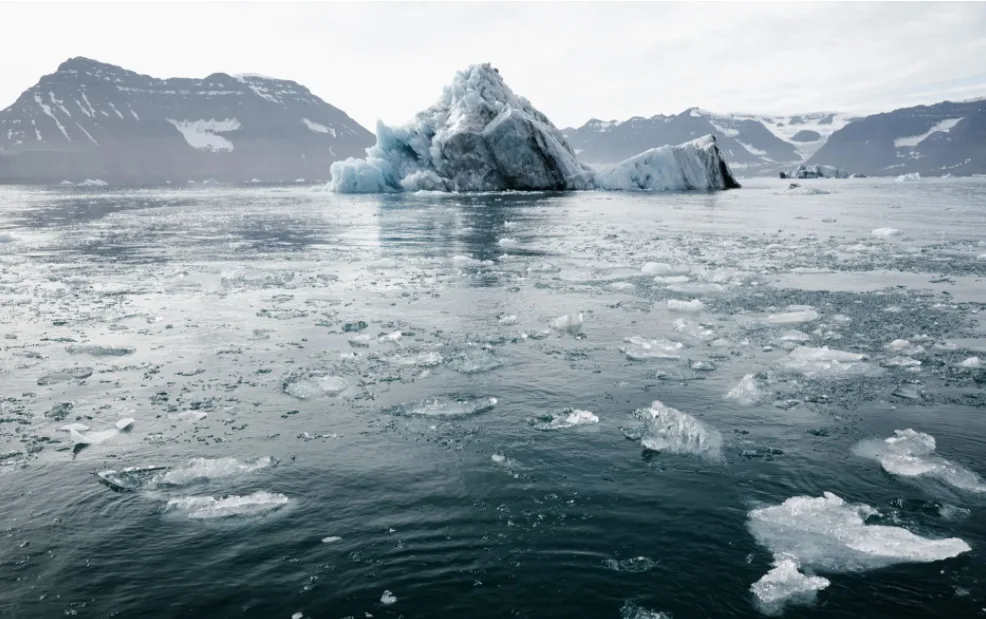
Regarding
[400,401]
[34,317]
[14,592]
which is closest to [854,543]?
[400,401]

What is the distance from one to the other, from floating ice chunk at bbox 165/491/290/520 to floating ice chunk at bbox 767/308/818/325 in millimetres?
7181

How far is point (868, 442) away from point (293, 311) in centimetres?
793

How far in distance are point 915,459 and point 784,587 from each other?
2108mm

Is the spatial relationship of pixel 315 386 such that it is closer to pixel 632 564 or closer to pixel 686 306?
pixel 632 564

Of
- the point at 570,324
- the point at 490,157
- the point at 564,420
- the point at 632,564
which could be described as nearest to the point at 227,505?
the point at 632,564

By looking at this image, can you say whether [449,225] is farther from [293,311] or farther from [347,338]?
[347,338]

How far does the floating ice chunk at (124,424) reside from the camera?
534cm

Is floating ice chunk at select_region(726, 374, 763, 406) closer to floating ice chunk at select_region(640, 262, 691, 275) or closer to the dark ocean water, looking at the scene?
the dark ocean water

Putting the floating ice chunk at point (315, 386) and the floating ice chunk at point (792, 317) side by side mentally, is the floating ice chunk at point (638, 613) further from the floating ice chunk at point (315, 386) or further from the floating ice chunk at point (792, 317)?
the floating ice chunk at point (792, 317)

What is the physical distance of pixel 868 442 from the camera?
4996 millimetres

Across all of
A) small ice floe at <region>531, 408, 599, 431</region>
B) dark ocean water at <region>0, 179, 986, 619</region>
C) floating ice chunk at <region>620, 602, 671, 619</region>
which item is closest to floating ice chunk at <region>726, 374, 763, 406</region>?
dark ocean water at <region>0, 179, 986, 619</region>

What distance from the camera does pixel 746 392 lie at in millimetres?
6016

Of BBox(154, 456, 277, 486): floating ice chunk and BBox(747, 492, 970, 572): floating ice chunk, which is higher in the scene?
BBox(154, 456, 277, 486): floating ice chunk

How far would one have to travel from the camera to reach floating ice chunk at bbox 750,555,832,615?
10.5ft
